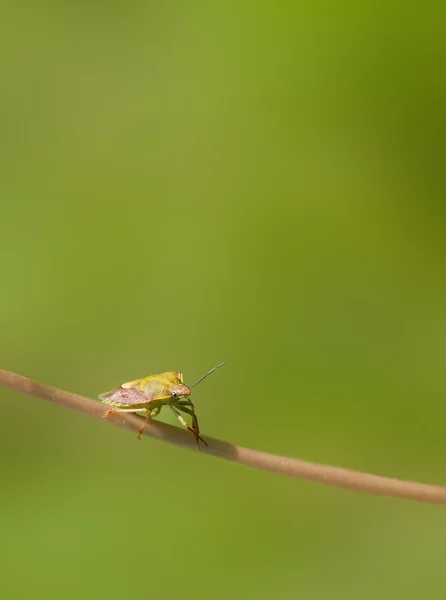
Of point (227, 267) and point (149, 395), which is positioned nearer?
point (149, 395)

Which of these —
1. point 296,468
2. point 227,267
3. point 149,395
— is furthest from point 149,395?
point 227,267

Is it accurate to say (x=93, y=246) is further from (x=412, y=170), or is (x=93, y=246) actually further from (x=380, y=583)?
(x=380, y=583)

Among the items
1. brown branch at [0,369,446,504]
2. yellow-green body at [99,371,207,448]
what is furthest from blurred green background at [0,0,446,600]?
brown branch at [0,369,446,504]

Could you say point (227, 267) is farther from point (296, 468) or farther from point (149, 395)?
point (296, 468)

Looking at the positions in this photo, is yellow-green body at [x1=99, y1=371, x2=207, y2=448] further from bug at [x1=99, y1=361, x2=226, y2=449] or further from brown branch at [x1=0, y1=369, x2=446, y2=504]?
brown branch at [x1=0, y1=369, x2=446, y2=504]

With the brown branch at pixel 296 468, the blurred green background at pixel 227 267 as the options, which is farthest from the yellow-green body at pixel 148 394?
the blurred green background at pixel 227 267

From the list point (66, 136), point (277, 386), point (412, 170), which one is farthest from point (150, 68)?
point (277, 386)

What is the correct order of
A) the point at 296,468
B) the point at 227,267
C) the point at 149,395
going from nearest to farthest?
the point at 296,468 < the point at 149,395 < the point at 227,267

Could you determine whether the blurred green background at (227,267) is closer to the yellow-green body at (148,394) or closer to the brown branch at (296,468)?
the yellow-green body at (148,394)
